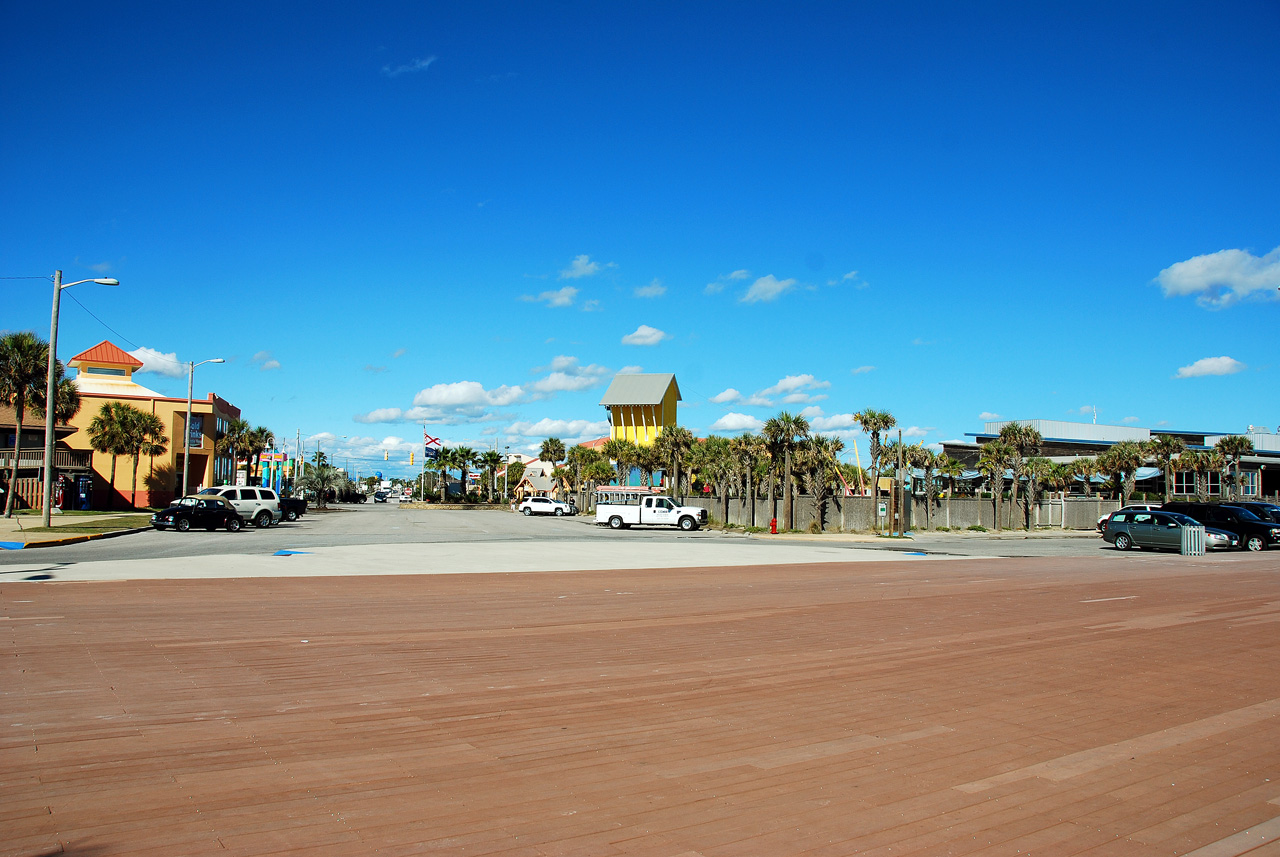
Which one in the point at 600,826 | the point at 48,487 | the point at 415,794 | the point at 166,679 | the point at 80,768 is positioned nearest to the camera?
the point at 600,826

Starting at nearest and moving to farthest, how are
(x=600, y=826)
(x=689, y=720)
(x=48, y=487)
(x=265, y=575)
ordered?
(x=600, y=826) → (x=689, y=720) → (x=265, y=575) → (x=48, y=487)

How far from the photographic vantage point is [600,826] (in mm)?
4570

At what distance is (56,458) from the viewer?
5512cm

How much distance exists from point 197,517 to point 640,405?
2475 inches

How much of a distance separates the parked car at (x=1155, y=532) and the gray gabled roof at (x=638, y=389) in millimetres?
64617

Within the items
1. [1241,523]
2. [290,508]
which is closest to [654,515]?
[290,508]

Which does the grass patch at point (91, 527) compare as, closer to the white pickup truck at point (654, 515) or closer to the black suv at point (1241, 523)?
the white pickup truck at point (654, 515)

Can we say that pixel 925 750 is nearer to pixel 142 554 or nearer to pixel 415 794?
pixel 415 794

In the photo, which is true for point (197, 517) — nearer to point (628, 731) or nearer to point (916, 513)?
point (628, 731)

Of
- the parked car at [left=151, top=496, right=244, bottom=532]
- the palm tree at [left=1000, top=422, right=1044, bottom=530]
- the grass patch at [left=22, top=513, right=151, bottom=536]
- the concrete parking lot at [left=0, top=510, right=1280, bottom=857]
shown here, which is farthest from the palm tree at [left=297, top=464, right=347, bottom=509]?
the concrete parking lot at [left=0, top=510, right=1280, bottom=857]

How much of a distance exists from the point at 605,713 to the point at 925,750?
241cm

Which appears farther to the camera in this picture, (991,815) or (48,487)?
(48,487)

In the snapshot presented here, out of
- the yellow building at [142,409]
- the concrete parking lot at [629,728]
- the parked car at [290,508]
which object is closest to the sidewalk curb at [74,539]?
the concrete parking lot at [629,728]

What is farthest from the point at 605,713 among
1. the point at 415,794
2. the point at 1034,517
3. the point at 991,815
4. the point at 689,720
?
the point at 1034,517
